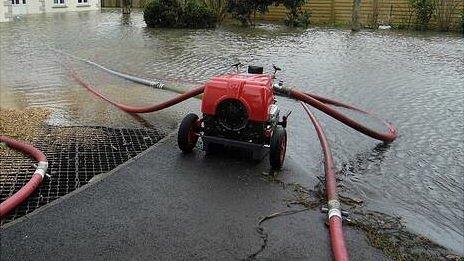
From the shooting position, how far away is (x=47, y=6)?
87.4ft

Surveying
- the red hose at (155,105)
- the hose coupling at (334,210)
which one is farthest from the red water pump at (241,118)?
the hose coupling at (334,210)

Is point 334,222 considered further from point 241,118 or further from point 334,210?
point 241,118

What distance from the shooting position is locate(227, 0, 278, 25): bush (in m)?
20.0

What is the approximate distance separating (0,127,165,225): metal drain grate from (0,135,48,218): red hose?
0.09 m

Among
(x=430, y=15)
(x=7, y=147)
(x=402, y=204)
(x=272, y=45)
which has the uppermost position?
(x=430, y=15)

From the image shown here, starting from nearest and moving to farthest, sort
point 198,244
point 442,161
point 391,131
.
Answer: point 198,244 → point 442,161 → point 391,131

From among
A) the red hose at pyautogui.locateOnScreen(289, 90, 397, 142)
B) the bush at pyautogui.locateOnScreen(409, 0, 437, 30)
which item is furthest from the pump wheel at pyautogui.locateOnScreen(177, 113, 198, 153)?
the bush at pyautogui.locateOnScreen(409, 0, 437, 30)

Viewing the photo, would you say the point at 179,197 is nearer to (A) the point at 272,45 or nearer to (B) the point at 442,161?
(B) the point at 442,161

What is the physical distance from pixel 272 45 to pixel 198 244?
39.2ft

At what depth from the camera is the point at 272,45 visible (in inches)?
577

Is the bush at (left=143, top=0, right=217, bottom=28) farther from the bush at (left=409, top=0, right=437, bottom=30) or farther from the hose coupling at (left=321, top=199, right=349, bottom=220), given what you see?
the hose coupling at (left=321, top=199, right=349, bottom=220)

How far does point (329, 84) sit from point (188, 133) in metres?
5.15

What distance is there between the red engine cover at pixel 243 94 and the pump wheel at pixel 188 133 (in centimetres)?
31

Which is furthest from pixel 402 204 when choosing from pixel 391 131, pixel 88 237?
pixel 88 237
